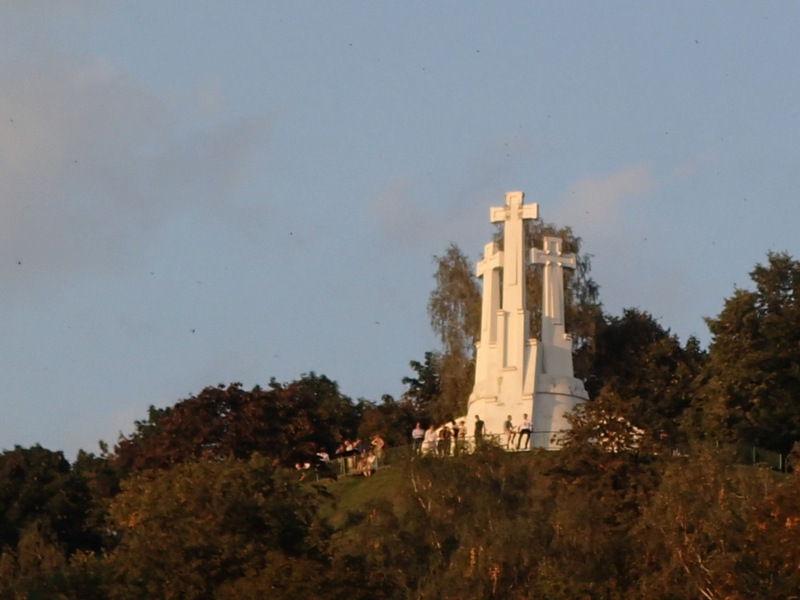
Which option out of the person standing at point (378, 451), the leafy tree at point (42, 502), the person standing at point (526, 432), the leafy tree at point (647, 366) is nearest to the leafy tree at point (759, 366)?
the leafy tree at point (647, 366)

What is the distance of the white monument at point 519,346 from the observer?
79438mm

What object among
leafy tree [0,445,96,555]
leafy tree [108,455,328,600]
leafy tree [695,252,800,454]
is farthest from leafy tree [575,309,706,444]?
leafy tree [108,455,328,600]

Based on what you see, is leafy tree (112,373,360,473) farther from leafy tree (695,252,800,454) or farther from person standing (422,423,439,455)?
leafy tree (695,252,800,454)

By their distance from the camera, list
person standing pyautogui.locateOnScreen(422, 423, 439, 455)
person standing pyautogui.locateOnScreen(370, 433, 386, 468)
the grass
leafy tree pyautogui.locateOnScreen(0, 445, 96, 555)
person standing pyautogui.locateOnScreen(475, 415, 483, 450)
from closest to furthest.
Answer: person standing pyautogui.locateOnScreen(475, 415, 483, 450) < the grass < person standing pyautogui.locateOnScreen(422, 423, 439, 455) < person standing pyautogui.locateOnScreen(370, 433, 386, 468) < leafy tree pyautogui.locateOnScreen(0, 445, 96, 555)

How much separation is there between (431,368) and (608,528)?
3600 cm

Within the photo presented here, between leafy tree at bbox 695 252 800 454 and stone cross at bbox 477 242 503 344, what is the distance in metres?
7.54

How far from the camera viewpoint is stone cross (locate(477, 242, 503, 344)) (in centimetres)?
8100

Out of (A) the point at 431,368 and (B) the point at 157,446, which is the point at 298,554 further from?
(A) the point at 431,368

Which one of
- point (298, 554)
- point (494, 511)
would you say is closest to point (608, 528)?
point (494, 511)

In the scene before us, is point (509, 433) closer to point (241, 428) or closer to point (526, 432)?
point (526, 432)

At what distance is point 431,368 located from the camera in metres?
95.5

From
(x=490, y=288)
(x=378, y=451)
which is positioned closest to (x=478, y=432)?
(x=378, y=451)

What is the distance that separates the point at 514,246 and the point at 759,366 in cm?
893

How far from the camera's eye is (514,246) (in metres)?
81.2
